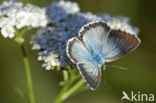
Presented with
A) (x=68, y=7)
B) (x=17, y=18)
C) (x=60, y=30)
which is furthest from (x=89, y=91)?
(x=17, y=18)

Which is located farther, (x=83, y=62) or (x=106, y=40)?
(x=106, y=40)

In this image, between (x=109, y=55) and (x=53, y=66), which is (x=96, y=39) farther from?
(x=53, y=66)

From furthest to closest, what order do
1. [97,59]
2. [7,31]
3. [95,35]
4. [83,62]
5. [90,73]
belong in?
[7,31], [95,35], [97,59], [83,62], [90,73]

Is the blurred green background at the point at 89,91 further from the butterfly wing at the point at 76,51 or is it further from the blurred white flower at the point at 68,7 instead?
the butterfly wing at the point at 76,51

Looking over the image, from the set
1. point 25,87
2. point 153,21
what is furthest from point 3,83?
point 153,21

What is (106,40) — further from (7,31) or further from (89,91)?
(89,91)

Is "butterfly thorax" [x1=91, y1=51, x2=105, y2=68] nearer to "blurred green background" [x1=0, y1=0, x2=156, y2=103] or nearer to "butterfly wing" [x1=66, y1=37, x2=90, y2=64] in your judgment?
"butterfly wing" [x1=66, y1=37, x2=90, y2=64]

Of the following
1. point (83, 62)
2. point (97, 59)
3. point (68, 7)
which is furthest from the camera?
point (68, 7)
